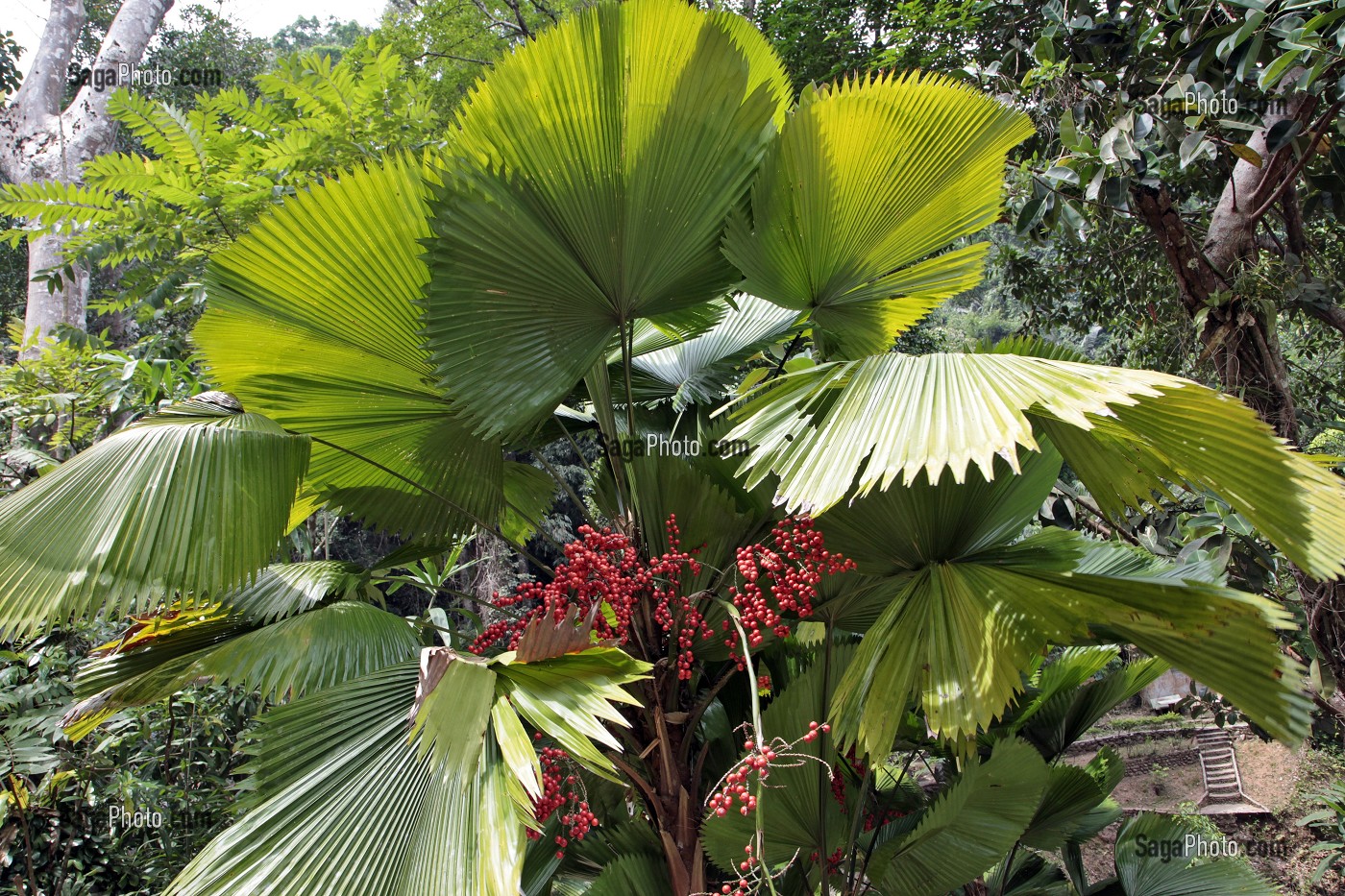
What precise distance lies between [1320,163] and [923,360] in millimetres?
2693

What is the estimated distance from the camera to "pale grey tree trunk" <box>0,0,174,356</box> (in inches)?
226

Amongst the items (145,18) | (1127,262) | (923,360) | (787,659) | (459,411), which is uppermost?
(145,18)

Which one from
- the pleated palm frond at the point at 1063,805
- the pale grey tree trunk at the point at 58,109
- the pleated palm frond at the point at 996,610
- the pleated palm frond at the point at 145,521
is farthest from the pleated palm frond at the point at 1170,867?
the pale grey tree trunk at the point at 58,109

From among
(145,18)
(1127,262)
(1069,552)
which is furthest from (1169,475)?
(145,18)

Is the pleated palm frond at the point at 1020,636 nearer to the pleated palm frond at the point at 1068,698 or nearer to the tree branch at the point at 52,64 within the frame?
the pleated palm frond at the point at 1068,698

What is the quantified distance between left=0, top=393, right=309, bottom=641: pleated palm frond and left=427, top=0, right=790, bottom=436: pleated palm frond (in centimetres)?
39

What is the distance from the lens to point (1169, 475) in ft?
4.39

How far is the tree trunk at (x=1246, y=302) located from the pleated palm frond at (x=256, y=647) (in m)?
2.63

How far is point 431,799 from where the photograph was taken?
3.98ft

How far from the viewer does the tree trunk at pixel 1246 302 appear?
264 cm

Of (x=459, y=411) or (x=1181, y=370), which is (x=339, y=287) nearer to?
(x=459, y=411)
